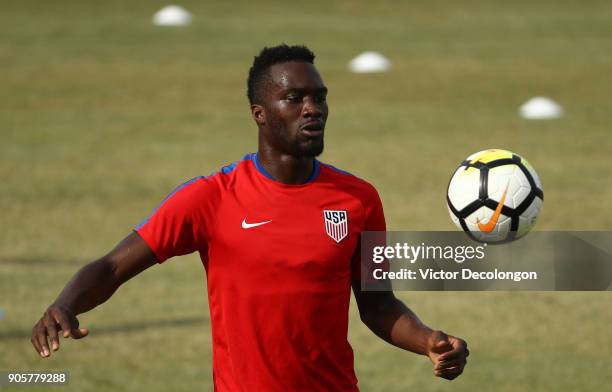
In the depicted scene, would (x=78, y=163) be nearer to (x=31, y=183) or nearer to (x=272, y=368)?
(x=31, y=183)

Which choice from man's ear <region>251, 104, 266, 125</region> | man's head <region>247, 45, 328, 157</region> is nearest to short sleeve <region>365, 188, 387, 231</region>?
man's head <region>247, 45, 328, 157</region>

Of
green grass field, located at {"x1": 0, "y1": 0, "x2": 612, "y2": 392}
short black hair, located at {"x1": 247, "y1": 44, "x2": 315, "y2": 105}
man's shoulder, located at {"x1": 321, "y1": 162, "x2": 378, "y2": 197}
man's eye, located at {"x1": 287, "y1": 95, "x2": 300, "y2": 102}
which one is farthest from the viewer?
green grass field, located at {"x1": 0, "y1": 0, "x2": 612, "y2": 392}

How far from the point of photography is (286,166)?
7203mm

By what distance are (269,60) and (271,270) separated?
1168 millimetres

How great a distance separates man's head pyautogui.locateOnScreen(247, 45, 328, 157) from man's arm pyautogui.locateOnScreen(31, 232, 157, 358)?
0.93 meters

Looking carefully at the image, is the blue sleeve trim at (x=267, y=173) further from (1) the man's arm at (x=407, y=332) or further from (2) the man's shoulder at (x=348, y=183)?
(1) the man's arm at (x=407, y=332)

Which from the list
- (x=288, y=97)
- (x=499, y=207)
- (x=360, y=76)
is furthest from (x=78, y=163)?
(x=288, y=97)

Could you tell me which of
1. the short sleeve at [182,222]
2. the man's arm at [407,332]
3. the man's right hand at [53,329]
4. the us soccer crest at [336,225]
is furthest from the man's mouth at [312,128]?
the man's right hand at [53,329]

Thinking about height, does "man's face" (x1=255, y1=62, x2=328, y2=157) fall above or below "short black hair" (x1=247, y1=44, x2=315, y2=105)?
below

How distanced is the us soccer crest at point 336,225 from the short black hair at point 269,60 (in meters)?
0.75

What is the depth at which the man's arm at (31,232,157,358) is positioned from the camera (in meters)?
6.21

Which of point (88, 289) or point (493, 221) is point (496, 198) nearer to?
point (493, 221)

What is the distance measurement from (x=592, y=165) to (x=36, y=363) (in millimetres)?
15026

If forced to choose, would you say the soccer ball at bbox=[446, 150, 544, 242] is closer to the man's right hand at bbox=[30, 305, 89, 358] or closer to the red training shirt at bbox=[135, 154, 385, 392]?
the red training shirt at bbox=[135, 154, 385, 392]
